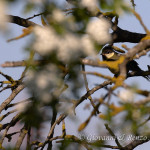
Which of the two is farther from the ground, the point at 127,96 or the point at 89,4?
the point at 89,4

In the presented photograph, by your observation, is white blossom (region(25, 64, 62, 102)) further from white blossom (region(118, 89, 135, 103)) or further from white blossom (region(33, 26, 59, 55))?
white blossom (region(118, 89, 135, 103))

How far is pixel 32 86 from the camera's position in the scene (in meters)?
1.21

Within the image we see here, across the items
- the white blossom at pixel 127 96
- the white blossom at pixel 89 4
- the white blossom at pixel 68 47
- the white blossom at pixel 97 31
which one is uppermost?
the white blossom at pixel 89 4

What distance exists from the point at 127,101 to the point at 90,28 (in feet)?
1.05

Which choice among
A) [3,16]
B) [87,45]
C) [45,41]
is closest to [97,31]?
[87,45]

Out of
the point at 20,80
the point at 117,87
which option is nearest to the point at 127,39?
the point at 20,80

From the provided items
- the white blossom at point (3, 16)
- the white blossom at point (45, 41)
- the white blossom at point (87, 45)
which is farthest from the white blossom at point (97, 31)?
the white blossom at point (3, 16)

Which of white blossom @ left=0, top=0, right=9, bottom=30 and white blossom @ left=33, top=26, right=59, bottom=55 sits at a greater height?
white blossom @ left=0, top=0, right=9, bottom=30

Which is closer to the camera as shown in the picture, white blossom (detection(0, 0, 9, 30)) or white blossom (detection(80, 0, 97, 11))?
white blossom (detection(0, 0, 9, 30))

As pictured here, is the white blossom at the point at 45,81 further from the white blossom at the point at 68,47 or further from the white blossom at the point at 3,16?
the white blossom at the point at 3,16

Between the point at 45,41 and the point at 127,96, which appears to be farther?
the point at 127,96

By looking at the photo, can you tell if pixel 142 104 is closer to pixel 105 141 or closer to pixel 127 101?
pixel 127 101

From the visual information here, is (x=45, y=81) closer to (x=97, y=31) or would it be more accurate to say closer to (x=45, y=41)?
(x=45, y=41)

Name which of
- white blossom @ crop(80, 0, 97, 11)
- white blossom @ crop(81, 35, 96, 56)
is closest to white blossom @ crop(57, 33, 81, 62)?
white blossom @ crop(81, 35, 96, 56)
